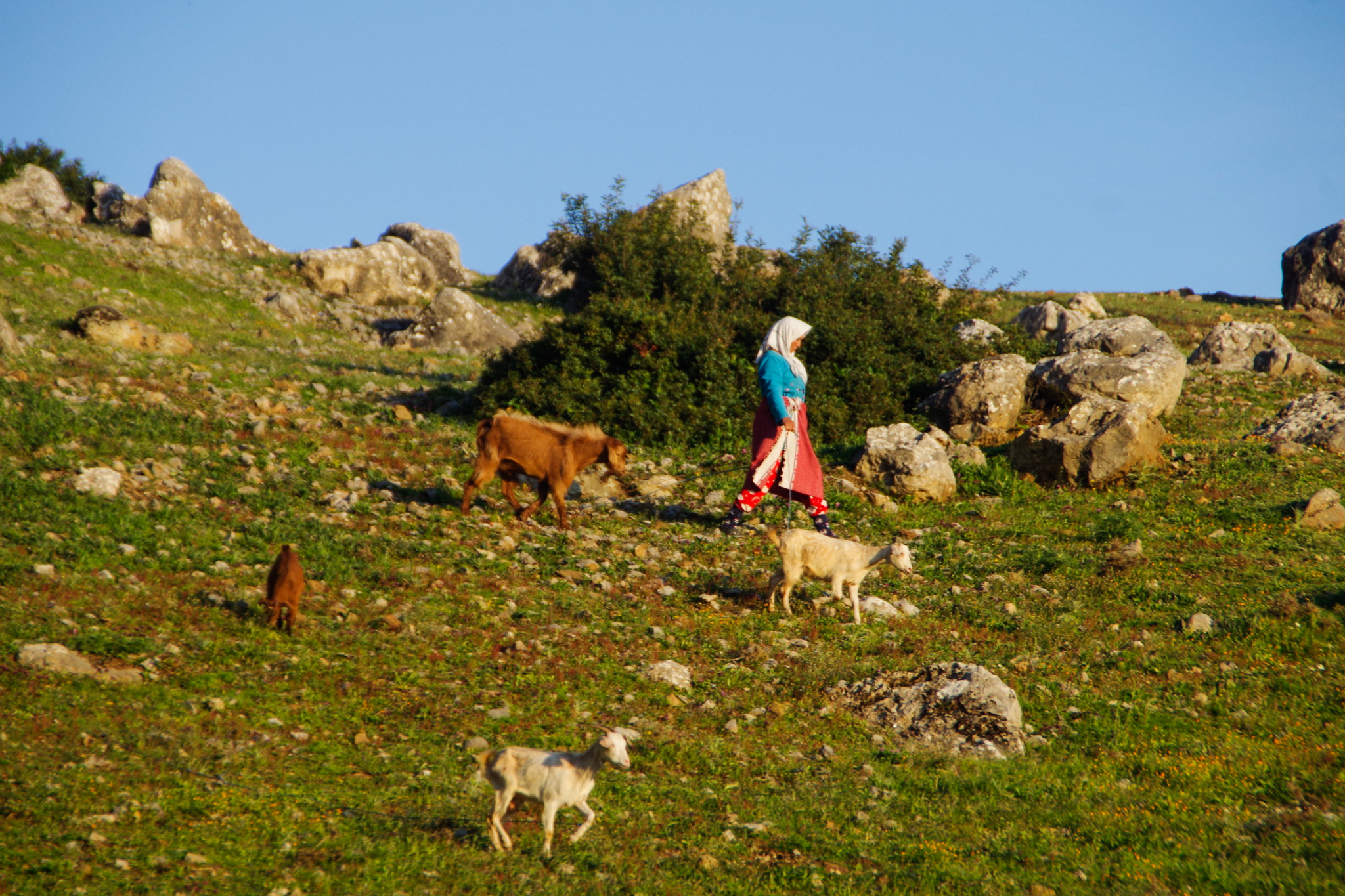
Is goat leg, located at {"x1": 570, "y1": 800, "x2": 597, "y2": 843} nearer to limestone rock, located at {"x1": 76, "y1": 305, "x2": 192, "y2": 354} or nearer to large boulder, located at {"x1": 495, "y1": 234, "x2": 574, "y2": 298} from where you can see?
limestone rock, located at {"x1": 76, "y1": 305, "x2": 192, "y2": 354}

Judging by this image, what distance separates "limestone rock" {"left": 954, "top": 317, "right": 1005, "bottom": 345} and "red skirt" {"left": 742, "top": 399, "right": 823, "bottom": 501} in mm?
8792

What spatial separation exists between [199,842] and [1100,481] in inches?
509

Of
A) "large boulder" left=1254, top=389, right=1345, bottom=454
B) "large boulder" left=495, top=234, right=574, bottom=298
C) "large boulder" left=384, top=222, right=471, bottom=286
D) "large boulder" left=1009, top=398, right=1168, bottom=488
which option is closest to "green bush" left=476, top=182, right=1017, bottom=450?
"large boulder" left=1009, top=398, right=1168, bottom=488

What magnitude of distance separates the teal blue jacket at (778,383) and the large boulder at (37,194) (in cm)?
2736

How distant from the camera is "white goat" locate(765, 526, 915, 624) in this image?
985 centimetres

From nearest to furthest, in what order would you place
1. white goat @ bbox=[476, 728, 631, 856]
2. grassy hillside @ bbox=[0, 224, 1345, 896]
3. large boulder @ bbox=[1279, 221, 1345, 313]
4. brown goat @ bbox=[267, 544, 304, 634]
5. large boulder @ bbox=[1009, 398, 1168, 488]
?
white goat @ bbox=[476, 728, 631, 856] < grassy hillside @ bbox=[0, 224, 1345, 896] < brown goat @ bbox=[267, 544, 304, 634] < large boulder @ bbox=[1009, 398, 1168, 488] < large boulder @ bbox=[1279, 221, 1345, 313]

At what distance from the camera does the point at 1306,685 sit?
8.32 m

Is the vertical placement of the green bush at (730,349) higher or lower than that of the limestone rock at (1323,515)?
higher

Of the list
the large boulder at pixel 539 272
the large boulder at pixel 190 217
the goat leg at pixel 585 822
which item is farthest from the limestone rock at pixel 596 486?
the large boulder at pixel 190 217

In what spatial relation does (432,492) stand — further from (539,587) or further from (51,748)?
(51,748)

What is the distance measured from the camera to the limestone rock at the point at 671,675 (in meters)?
8.27

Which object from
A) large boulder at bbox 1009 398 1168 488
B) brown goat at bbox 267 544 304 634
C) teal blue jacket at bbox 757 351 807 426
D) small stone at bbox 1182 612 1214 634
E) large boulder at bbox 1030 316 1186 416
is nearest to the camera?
brown goat at bbox 267 544 304 634

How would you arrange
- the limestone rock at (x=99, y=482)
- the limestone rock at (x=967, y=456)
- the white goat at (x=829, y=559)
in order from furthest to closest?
1. the limestone rock at (x=967, y=456)
2. the limestone rock at (x=99, y=482)
3. the white goat at (x=829, y=559)

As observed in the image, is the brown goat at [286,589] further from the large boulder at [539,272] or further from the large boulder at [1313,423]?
the large boulder at [539,272]
